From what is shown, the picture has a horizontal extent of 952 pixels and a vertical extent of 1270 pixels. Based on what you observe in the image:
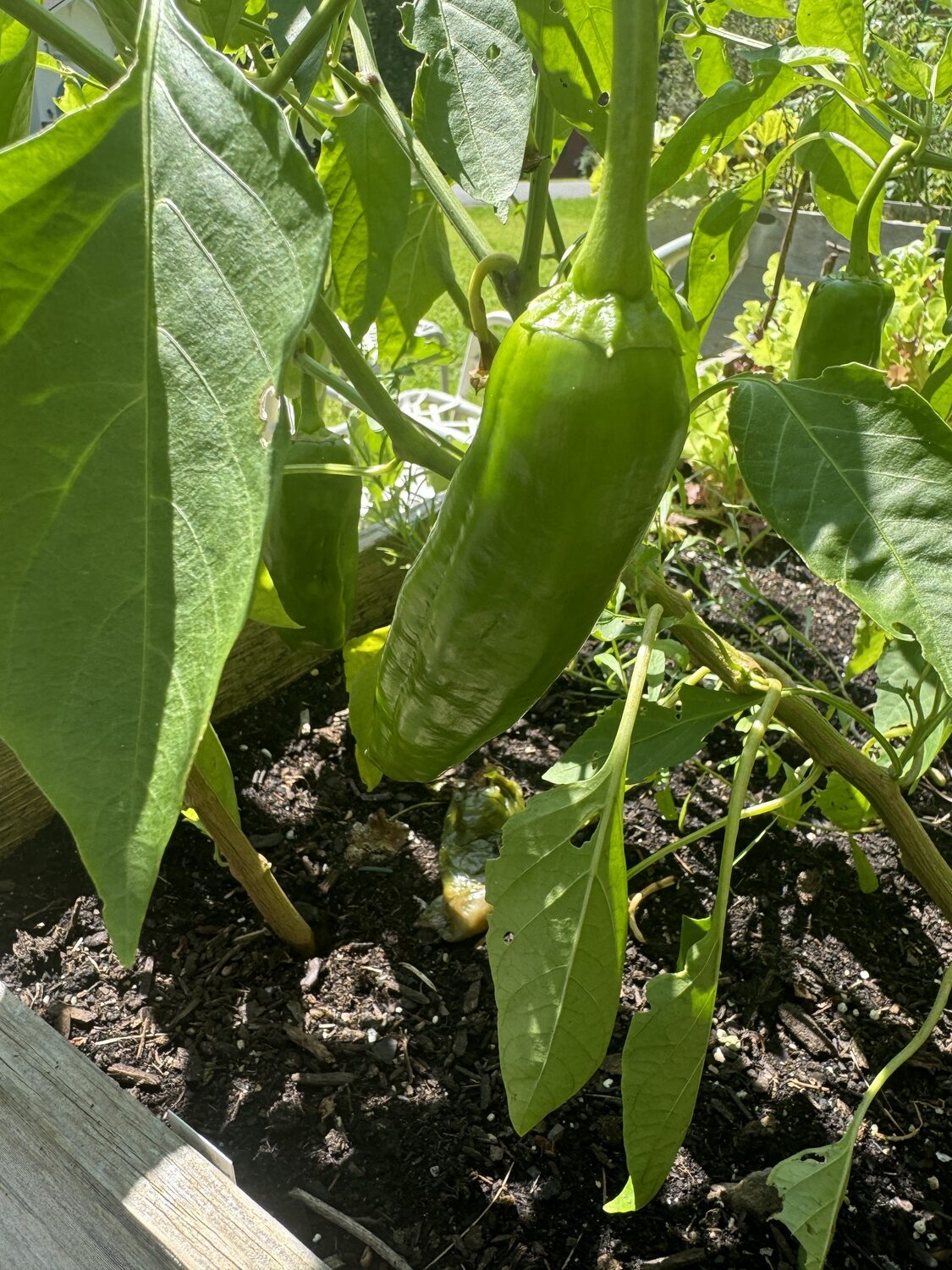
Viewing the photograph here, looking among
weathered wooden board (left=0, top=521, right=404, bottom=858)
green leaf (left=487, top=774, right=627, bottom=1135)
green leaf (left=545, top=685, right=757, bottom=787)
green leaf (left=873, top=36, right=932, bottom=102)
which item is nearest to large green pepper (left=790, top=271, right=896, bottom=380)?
green leaf (left=873, top=36, right=932, bottom=102)

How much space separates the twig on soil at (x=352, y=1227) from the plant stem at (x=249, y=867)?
0.66 feet

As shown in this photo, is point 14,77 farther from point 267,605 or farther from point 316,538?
point 316,538

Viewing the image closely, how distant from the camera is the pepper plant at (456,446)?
0.81 ft

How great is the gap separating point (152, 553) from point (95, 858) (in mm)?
69

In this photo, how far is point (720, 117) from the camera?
56 cm

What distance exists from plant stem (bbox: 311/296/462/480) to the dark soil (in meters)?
0.52

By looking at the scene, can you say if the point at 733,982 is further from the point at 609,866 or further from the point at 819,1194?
the point at 609,866

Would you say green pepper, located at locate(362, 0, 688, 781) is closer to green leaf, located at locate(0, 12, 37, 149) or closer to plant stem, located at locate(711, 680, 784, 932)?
plant stem, located at locate(711, 680, 784, 932)

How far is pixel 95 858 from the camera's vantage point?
0.75 ft

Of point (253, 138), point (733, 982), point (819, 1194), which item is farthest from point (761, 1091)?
point (253, 138)

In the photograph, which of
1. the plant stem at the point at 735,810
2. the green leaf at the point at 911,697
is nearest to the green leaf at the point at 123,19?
the plant stem at the point at 735,810

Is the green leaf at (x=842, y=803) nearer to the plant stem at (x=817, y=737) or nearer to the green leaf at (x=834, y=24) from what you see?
the plant stem at (x=817, y=737)

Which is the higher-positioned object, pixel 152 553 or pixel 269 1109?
pixel 152 553

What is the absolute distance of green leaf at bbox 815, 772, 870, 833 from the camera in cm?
83
